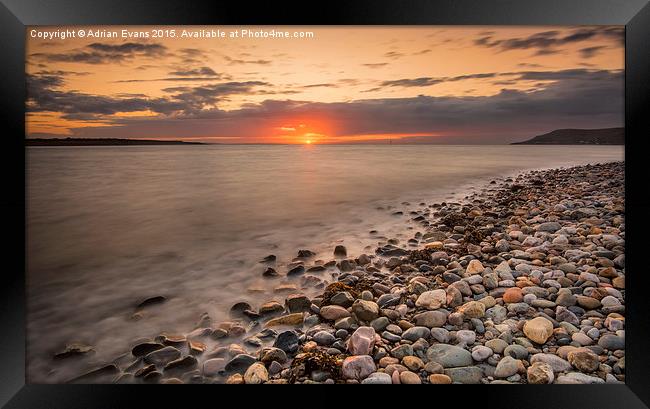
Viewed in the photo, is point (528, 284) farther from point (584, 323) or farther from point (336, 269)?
point (336, 269)

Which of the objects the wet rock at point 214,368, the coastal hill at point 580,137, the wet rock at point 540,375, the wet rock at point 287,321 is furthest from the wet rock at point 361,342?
the coastal hill at point 580,137

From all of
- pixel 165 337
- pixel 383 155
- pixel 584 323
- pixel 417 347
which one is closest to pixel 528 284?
pixel 584 323

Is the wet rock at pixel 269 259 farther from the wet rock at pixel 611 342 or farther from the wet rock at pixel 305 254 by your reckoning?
the wet rock at pixel 611 342

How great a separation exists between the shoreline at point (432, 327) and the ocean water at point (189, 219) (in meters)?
0.20

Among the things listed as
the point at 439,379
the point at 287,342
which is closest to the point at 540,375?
the point at 439,379

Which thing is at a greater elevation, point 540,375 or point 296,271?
point 296,271

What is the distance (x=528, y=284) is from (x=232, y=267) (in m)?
2.12

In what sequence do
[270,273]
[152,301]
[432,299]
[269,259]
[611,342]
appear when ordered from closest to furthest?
[611,342], [432,299], [152,301], [270,273], [269,259]

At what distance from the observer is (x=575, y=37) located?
264cm

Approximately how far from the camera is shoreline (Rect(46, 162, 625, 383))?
2236 millimetres

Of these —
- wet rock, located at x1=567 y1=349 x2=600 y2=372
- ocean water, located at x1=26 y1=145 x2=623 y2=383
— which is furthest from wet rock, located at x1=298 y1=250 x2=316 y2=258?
wet rock, located at x1=567 y1=349 x2=600 y2=372

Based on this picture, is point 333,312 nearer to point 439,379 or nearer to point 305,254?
point 439,379

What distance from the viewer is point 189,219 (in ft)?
11.8

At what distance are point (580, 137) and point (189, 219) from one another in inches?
135
